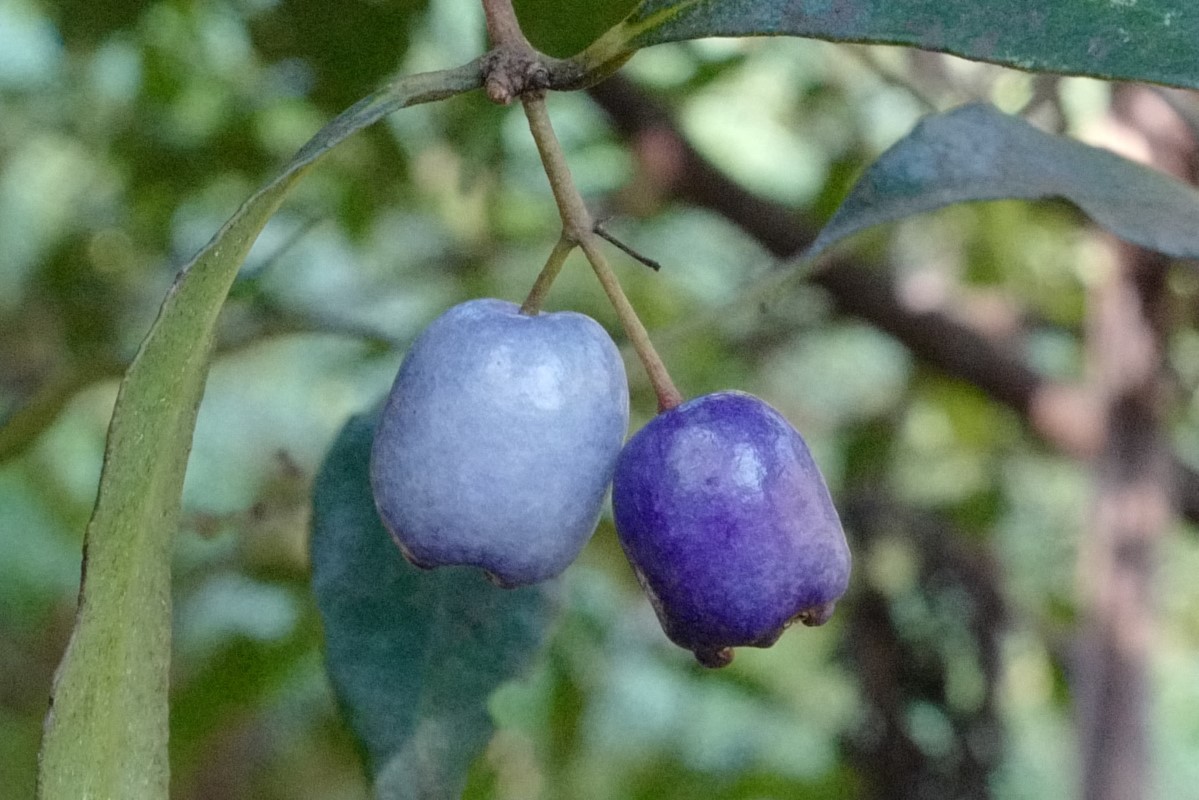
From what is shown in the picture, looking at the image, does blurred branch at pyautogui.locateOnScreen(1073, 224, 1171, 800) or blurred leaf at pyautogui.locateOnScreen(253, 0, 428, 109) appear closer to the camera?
blurred leaf at pyautogui.locateOnScreen(253, 0, 428, 109)

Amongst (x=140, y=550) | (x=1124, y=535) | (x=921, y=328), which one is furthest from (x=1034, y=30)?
(x=921, y=328)

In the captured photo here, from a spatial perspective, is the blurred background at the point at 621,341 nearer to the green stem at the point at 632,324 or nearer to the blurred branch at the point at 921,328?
the blurred branch at the point at 921,328

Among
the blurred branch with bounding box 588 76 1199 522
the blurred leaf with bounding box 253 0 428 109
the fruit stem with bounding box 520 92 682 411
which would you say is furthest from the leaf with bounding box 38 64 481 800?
the blurred branch with bounding box 588 76 1199 522

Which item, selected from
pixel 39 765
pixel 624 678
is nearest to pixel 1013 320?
pixel 624 678

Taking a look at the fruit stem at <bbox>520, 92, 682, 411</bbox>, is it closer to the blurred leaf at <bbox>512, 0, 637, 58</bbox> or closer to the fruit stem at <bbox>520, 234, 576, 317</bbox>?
the fruit stem at <bbox>520, 234, 576, 317</bbox>

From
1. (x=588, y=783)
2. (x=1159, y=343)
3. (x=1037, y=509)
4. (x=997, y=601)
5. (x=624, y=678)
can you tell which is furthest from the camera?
(x=1037, y=509)

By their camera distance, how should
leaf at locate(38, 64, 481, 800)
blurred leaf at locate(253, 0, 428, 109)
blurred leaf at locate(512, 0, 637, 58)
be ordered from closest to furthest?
leaf at locate(38, 64, 481, 800), blurred leaf at locate(512, 0, 637, 58), blurred leaf at locate(253, 0, 428, 109)

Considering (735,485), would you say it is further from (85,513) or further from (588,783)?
(85,513)

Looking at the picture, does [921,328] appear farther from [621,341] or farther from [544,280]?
[544,280]

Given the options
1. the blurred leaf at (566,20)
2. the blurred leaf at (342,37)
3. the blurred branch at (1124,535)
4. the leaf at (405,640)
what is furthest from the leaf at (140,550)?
the blurred branch at (1124,535)
